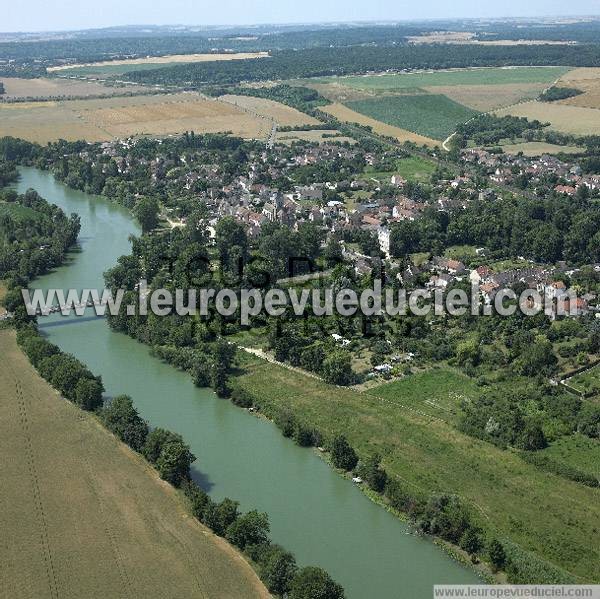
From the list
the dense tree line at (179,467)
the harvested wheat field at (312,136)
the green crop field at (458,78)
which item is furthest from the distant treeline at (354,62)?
the dense tree line at (179,467)

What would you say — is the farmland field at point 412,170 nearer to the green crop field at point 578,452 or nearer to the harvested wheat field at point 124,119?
the harvested wheat field at point 124,119

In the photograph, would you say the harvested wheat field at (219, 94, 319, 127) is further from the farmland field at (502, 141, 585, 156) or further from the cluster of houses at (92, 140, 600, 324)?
the farmland field at (502, 141, 585, 156)

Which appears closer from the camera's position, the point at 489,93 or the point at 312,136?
the point at 312,136

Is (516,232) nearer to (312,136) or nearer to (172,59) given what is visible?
Answer: (312,136)

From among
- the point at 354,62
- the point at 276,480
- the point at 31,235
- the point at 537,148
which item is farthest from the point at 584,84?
the point at 276,480

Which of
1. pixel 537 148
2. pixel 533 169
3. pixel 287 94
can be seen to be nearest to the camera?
pixel 533 169

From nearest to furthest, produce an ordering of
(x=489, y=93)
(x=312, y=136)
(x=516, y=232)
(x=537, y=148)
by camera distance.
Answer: (x=516, y=232) < (x=537, y=148) < (x=312, y=136) < (x=489, y=93)
